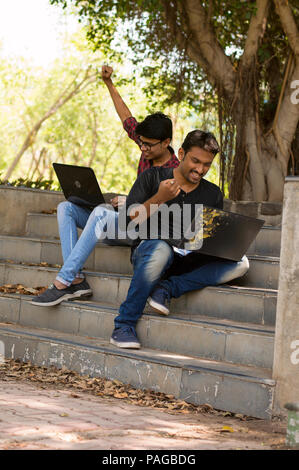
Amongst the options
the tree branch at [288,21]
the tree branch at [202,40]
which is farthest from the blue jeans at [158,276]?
the tree branch at [202,40]

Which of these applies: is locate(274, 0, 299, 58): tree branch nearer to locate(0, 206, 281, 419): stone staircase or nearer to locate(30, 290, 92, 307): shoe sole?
locate(0, 206, 281, 419): stone staircase

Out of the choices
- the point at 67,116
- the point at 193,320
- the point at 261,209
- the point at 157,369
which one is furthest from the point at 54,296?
the point at 67,116

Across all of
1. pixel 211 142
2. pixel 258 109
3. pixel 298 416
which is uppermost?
pixel 258 109

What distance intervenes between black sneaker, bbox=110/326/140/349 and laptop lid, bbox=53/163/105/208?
154 centimetres

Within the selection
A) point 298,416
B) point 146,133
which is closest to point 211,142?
point 146,133

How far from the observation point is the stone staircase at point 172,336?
4.66 m

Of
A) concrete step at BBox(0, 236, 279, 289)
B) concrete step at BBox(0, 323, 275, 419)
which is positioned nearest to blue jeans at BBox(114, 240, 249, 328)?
concrete step at BBox(0, 323, 275, 419)

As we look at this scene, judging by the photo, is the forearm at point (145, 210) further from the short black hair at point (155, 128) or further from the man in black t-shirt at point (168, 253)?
the short black hair at point (155, 128)

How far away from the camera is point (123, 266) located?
6.86 metres

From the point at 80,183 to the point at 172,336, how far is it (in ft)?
6.53

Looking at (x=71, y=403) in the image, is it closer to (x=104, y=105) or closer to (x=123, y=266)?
(x=123, y=266)
